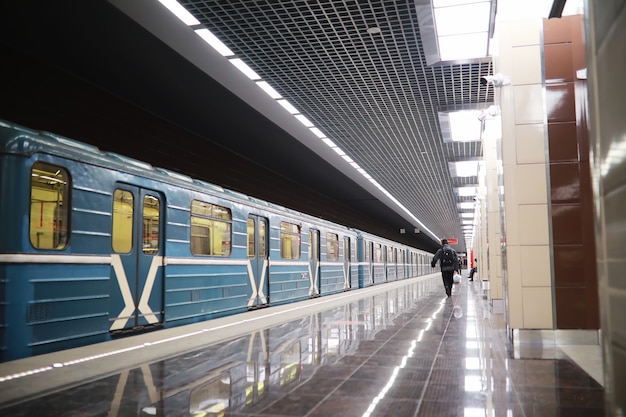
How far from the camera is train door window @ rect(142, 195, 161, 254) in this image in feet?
23.3

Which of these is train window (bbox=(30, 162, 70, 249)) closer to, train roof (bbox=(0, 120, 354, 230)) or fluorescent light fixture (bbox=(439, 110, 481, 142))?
train roof (bbox=(0, 120, 354, 230))

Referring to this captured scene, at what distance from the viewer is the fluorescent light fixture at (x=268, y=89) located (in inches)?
361

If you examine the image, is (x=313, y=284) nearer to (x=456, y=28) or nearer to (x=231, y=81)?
(x=231, y=81)

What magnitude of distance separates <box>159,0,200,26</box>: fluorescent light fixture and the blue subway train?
75.6 inches

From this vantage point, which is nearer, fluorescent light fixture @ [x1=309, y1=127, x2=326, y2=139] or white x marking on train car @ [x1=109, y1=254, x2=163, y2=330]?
white x marking on train car @ [x1=109, y1=254, x2=163, y2=330]

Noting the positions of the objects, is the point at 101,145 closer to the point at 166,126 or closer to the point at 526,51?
the point at 166,126

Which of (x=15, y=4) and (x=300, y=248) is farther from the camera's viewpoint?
(x=300, y=248)

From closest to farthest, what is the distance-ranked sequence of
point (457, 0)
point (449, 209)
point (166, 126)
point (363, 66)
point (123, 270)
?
1. point (457, 0)
2. point (123, 270)
3. point (363, 66)
4. point (166, 126)
5. point (449, 209)

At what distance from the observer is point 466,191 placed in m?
24.3

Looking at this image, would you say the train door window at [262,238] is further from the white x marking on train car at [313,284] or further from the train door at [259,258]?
the white x marking on train car at [313,284]

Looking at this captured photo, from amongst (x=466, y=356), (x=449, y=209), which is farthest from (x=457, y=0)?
(x=449, y=209)

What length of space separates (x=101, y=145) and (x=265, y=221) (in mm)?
3840

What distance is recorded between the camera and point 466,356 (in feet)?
18.8

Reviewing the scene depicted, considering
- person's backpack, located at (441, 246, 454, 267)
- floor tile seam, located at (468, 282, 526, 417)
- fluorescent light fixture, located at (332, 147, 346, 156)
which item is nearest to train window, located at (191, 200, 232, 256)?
floor tile seam, located at (468, 282, 526, 417)
